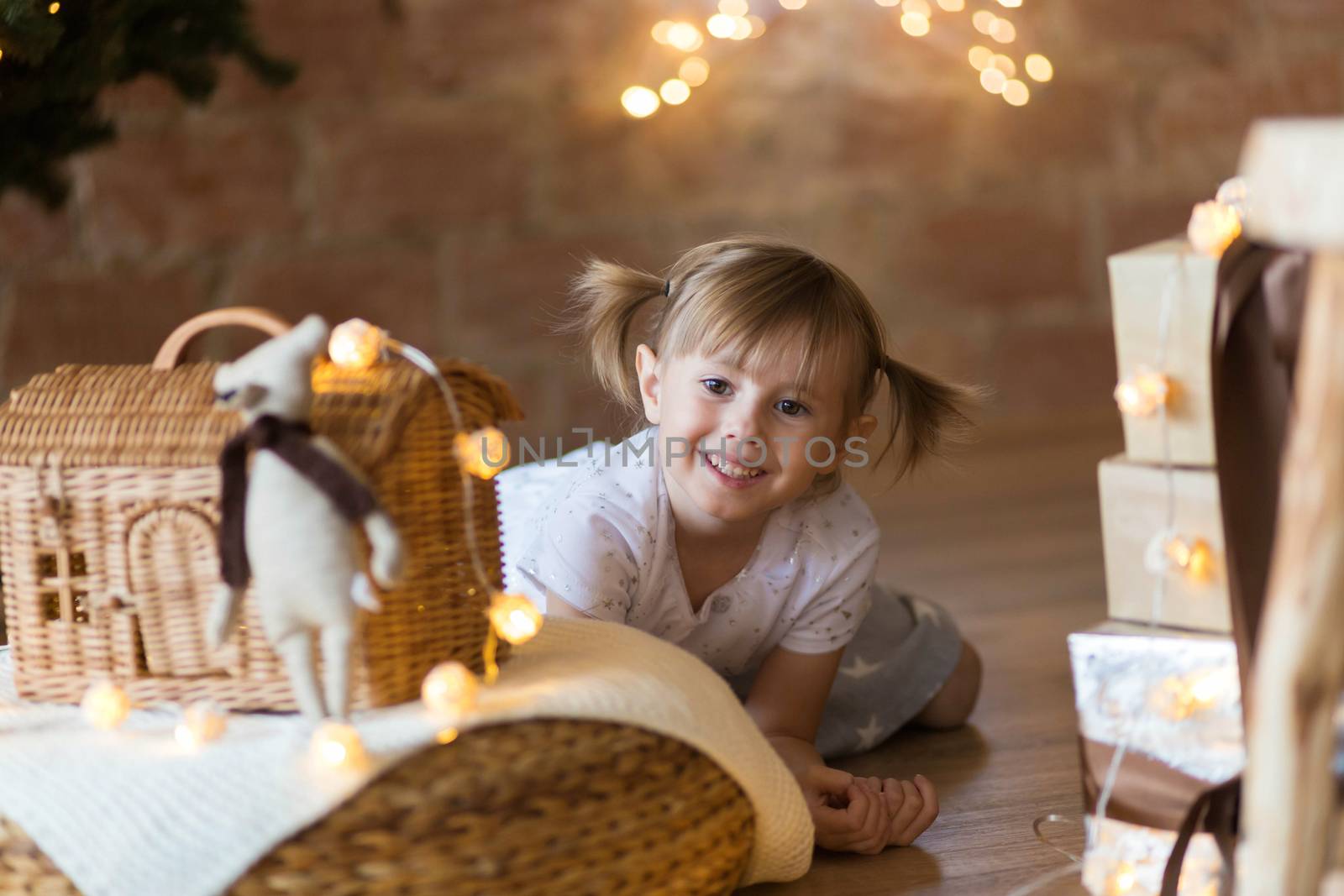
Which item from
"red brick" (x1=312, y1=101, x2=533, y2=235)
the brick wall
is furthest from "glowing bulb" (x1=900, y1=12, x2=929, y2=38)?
"red brick" (x1=312, y1=101, x2=533, y2=235)

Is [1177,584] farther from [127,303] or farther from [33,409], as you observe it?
[127,303]

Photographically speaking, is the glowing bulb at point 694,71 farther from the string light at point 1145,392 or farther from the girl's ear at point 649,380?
the string light at point 1145,392

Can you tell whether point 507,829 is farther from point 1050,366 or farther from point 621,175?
point 1050,366

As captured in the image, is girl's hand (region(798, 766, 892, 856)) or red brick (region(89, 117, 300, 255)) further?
red brick (region(89, 117, 300, 255))

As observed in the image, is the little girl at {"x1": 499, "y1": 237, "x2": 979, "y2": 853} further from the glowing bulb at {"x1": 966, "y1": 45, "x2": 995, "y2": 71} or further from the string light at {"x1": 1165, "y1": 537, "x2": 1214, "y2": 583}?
the glowing bulb at {"x1": 966, "y1": 45, "x2": 995, "y2": 71}

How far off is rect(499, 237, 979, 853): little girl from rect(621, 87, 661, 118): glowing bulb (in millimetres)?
1256

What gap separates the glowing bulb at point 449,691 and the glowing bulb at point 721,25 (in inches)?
A: 79.9

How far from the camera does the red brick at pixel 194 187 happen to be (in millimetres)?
2545

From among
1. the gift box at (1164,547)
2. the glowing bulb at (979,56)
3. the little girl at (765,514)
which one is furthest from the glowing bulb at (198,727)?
the glowing bulb at (979,56)

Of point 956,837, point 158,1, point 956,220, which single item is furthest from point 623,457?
point 956,220

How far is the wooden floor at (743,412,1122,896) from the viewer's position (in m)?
1.16

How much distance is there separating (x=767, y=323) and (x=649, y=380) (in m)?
0.18

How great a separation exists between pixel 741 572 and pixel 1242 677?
54 centimetres

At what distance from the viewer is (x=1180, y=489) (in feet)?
3.37
